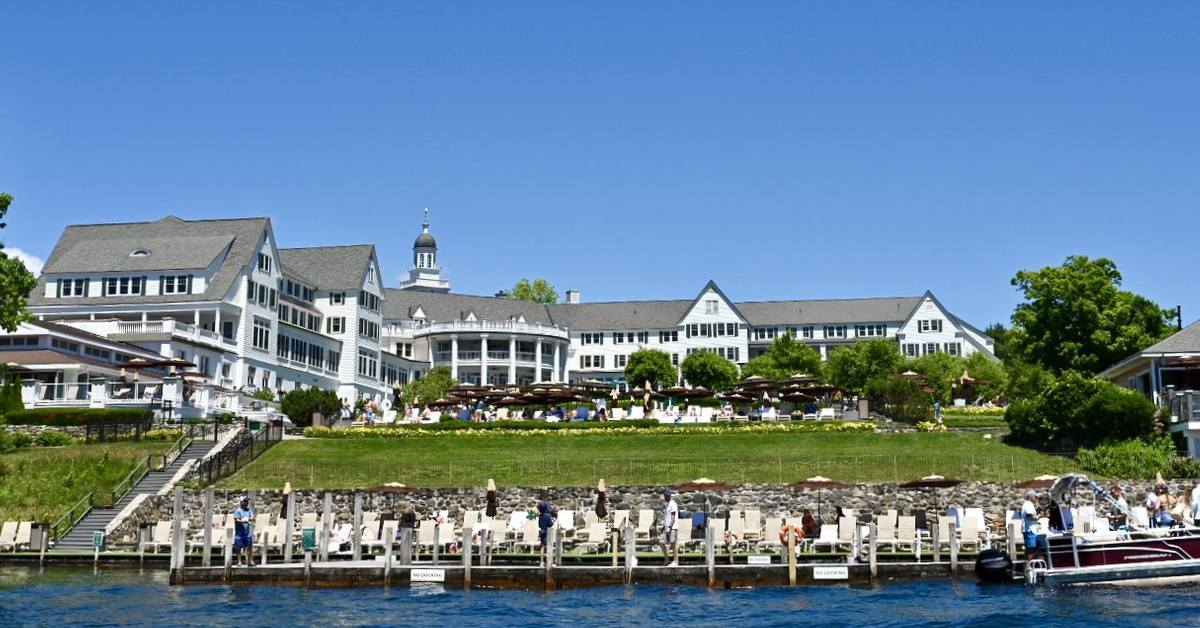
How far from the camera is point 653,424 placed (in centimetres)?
6188

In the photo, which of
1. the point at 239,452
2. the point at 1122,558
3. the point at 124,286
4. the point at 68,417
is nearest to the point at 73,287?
the point at 124,286

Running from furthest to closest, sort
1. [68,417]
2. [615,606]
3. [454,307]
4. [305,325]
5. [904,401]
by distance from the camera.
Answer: [454,307], [305,325], [904,401], [68,417], [615,606]

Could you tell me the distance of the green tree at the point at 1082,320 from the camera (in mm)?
76250

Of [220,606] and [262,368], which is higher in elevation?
[262,368]

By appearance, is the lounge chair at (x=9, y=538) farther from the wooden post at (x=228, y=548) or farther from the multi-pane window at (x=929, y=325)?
the multi-pane window at (x=929, y=325)

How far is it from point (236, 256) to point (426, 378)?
2104 cm

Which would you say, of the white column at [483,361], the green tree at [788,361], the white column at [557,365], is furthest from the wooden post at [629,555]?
the white column at [557,365]

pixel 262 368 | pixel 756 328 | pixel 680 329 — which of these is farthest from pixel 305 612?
pixel 756 328

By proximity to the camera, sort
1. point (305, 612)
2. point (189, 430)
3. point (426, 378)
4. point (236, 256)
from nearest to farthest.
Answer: point (305, 612), point (189, 430), point (236, 256), point (426, 378)

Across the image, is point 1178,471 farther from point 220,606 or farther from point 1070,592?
point 220,606

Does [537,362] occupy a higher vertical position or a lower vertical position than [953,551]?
higher

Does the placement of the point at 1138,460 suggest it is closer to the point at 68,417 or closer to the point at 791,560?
the point at 791,560

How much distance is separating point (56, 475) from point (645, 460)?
68.8 feet

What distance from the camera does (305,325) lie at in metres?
90.1
